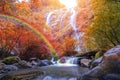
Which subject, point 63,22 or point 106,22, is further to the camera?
point 63,22

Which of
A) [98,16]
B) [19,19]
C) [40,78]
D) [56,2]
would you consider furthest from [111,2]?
[56,2]

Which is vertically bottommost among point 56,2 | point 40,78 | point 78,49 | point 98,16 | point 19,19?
point 40,78

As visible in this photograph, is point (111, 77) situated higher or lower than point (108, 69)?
lower

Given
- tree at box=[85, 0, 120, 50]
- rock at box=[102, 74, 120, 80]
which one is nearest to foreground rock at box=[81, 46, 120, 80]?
rock at box=[102, 74, 120, 80]

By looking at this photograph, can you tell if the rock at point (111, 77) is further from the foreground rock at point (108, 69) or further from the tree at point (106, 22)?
the tree at point (106, 22)

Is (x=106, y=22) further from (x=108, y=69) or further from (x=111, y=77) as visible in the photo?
(x=111, y=77)

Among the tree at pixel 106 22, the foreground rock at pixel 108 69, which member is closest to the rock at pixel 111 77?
the foreground rock at pixel 108 69

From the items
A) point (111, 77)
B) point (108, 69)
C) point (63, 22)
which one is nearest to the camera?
point (111, 77)

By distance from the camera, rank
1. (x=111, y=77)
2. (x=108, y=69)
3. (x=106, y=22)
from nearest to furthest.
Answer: (x=111, y=77) → (x=108, y=69) → (x=106, y=22)

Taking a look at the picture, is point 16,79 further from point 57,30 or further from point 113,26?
point 57,30

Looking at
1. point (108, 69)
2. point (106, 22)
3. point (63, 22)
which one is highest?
point (63, 22)

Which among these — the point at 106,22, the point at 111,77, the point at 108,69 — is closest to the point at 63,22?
the point at 106,22

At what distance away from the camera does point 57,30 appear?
1783 inches

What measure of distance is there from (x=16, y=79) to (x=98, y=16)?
30.1 feet
